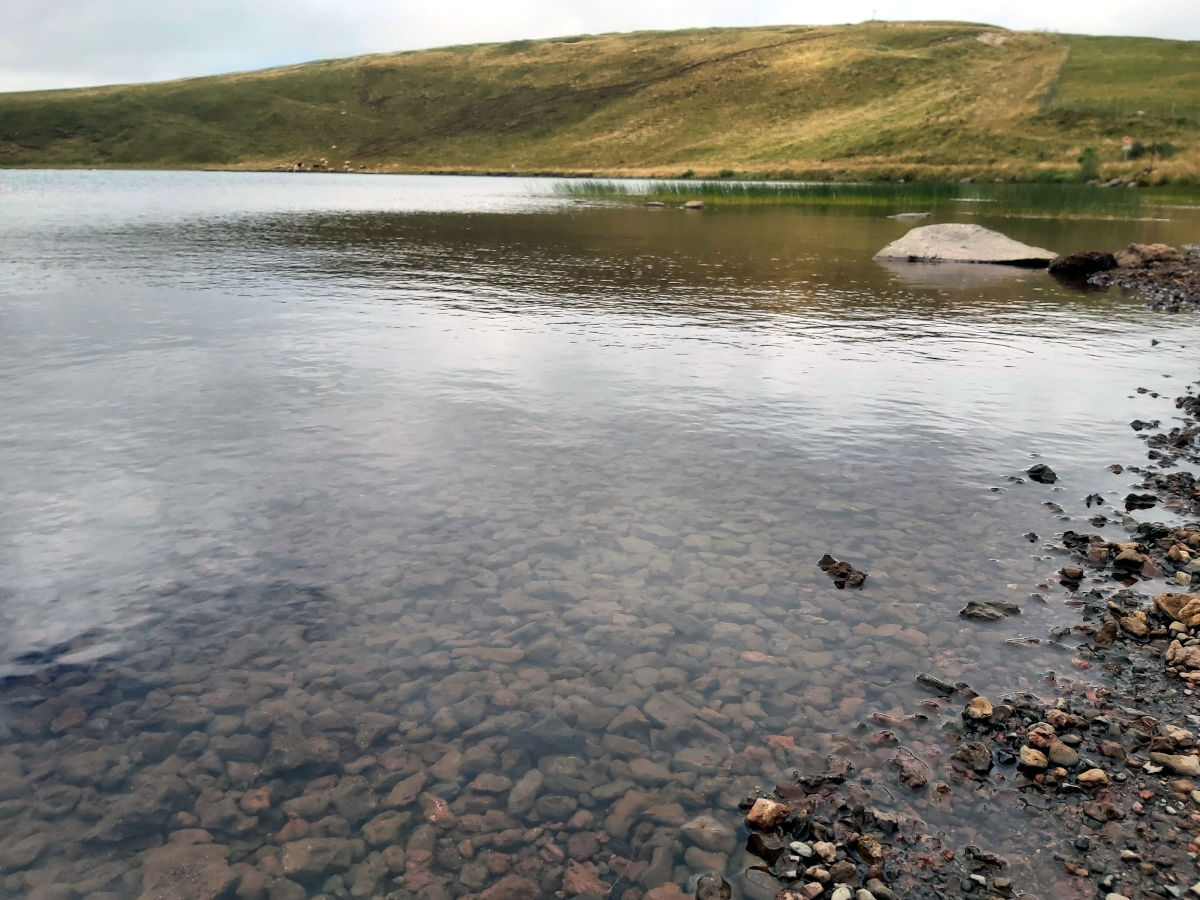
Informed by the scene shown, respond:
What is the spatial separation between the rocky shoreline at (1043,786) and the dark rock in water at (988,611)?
0.05 metres

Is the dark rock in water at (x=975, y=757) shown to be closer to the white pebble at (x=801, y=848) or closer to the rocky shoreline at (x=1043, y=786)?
the rocky shoreline at (x=1043, y=786)

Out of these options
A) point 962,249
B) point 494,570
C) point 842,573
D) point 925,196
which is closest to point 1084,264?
point 962,249

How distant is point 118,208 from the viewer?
235 feet

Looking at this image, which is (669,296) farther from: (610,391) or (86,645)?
(86,645)

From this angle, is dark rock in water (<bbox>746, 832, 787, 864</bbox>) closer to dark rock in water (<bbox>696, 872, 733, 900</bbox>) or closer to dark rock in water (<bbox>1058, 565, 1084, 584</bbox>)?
dark rock in water (<bbox>696, 872, 733, 900</bbox>)

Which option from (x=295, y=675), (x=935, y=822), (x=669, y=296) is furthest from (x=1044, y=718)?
(x=669, y=296)

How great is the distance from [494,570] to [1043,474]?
9.73 metres

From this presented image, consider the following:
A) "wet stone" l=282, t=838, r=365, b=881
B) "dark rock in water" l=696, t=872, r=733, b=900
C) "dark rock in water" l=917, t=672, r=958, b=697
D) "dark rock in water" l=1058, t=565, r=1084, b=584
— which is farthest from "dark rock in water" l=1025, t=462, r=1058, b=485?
"wet stone" l=282, t=838, r=365, b=881

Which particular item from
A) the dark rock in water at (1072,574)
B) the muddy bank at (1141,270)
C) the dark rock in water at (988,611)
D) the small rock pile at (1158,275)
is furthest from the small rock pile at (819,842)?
the muddy bank at (1141,270)

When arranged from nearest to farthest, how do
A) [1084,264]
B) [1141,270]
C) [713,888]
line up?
[713,888]
[1141,270]
[1084,264]

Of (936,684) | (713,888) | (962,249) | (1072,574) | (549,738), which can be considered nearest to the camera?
(713,888)

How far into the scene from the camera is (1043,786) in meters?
7.37

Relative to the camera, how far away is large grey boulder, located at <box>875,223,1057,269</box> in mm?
43750

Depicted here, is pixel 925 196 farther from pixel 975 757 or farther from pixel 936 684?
pixel 975 757
